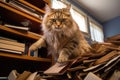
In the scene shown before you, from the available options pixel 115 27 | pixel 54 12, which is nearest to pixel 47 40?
pixel 54 12

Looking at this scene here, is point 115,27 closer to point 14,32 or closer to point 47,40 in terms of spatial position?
point 47,40

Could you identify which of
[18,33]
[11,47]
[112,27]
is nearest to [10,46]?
[11,47]

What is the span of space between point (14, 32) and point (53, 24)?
37 cm

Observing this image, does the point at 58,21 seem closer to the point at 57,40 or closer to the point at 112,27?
the point at 57,40

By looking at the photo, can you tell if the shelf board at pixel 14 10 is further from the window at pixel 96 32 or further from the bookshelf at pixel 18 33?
the window at pixel 96 32

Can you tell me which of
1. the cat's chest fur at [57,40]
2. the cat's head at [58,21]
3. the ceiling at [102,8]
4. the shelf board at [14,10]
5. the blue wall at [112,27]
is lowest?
the cat's chest fur at [57,40]

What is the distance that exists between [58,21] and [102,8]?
2429mm

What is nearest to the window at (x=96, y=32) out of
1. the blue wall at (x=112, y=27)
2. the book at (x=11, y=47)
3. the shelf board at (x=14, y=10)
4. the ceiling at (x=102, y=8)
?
the blue wall at (x=112, y=27)

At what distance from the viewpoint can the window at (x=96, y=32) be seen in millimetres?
3400

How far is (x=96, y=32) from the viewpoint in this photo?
3.61 metres

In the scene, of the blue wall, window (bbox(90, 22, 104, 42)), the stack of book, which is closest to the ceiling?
the blue wall

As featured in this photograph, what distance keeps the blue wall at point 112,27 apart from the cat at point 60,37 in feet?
9.01

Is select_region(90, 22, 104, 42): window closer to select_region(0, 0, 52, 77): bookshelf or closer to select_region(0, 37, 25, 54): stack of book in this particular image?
select_region(0, 0, 52, 77): bookshelf

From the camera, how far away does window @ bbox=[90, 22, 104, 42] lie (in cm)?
340
